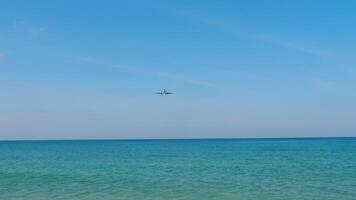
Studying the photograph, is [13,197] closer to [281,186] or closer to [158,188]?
[158,188]

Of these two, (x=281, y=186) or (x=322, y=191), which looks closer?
(x=322, y=191)

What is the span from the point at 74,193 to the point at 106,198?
3.35 metres

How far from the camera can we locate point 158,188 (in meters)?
32.7

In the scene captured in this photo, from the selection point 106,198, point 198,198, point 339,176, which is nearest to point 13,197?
point 106,198

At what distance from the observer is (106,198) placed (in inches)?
1109

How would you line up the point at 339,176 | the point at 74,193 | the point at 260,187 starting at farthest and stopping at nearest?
the point at 339,176, the point at 260,187, the point at 74,193

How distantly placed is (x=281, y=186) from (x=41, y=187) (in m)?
18.7

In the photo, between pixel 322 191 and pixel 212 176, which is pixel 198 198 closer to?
pixel 322 191

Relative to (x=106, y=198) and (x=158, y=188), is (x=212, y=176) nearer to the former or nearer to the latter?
(x=158, y=188)

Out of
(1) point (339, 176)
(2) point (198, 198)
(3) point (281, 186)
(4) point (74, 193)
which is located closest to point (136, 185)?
(4) point (74, 193)

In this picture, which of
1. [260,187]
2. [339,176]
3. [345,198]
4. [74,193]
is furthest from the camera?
[339,176]

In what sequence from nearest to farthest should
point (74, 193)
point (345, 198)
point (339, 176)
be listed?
point (345, 198)
point (74, 193)
point (339, 176)

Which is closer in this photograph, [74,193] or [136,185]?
[74,193]

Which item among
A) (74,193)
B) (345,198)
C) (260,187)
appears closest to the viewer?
(345,198)
